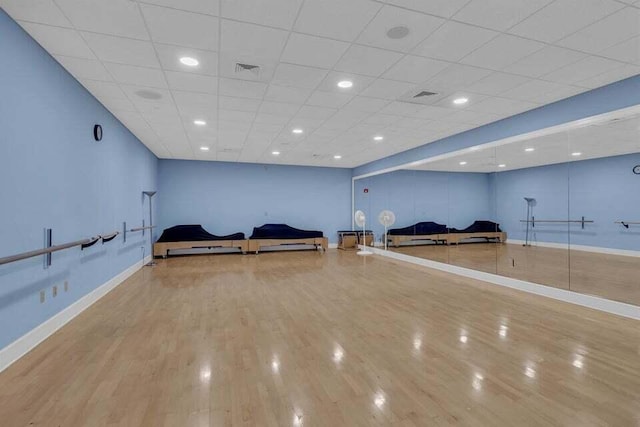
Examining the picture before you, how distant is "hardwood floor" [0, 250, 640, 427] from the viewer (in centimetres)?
184

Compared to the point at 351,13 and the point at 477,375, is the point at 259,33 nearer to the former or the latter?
the point at 351,13

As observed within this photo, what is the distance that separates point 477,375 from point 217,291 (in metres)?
3.78

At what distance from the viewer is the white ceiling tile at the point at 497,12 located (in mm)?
2318

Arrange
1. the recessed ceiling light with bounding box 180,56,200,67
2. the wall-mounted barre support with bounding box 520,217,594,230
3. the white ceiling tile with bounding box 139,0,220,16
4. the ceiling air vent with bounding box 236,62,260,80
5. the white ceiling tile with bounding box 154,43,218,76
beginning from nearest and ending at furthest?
the white ceiling tile with bounding box 139,0,220,16
the white ceiling tile with bounding box 154,43,218,76
the recessed ceiling light with bounding box 180,56,200,67
the ceiling air vent with bounding box 236,62,260,80
the wall-mounted barre support with bounding box 520,217,594,230

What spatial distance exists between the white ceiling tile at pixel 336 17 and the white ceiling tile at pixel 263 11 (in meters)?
0.08

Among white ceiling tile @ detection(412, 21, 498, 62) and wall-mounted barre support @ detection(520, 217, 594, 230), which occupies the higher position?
white ceiling tile @ detection(412, 21, 498, 62)

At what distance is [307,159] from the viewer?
912 centimetres

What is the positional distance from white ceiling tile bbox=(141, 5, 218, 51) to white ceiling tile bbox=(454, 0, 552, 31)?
203cm

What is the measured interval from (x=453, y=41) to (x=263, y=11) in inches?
67.9

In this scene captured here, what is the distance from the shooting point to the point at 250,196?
32.5ft

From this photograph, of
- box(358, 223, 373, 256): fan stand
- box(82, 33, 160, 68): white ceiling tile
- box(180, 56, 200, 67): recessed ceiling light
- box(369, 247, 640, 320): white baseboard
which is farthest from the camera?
box(358, 223, 373, 256): fan stand

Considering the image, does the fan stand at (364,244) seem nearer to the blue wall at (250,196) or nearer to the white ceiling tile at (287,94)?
the blue wall at (250,196)

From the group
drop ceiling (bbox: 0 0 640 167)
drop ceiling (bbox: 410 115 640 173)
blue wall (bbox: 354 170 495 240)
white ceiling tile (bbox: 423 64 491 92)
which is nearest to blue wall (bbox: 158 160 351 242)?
blue wall (bbox: 354 170 495 240)

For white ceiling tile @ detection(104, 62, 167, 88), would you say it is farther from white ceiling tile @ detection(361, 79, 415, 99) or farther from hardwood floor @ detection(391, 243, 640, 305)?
hardwood floor @ detection(391, 243, 640, 305)
